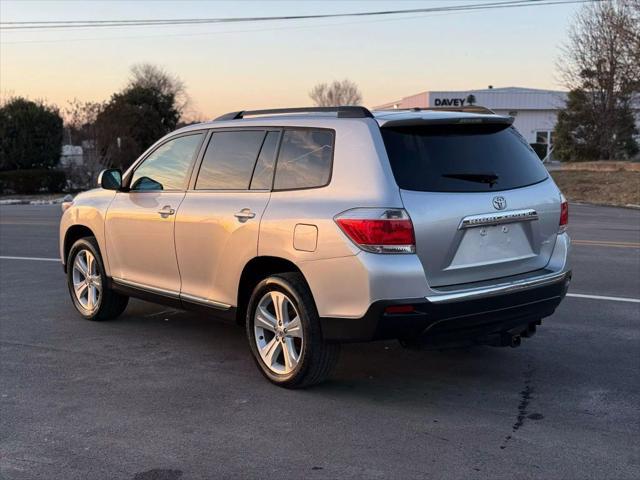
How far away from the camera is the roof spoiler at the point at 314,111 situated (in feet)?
14.8

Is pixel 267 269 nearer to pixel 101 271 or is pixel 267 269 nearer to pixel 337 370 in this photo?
pixel 337 370

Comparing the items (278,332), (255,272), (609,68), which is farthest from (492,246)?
(609,68)

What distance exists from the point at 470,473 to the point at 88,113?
39090 millimetres

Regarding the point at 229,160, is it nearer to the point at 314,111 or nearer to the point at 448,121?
the point at 314,111

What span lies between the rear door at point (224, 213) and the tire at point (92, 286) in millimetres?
1437

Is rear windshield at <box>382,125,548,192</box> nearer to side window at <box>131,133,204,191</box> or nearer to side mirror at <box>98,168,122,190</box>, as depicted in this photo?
side window at <box>131,133,204,191</box>

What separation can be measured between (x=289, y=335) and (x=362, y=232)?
40.7 inches

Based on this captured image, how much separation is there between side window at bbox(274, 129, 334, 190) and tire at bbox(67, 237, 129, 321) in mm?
2591

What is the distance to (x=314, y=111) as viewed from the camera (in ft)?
16.0

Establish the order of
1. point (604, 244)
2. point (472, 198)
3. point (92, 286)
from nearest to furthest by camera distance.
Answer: point (472, 198)
point (92, 286)
point (604, 244)

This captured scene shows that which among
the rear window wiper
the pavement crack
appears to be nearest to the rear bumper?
the pavement crack

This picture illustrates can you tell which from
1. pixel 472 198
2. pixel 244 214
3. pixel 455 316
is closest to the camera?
pixel 455 316

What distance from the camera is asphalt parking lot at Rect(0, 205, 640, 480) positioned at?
366 centimetres

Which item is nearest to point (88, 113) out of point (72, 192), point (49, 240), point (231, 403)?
point (72, 192)
